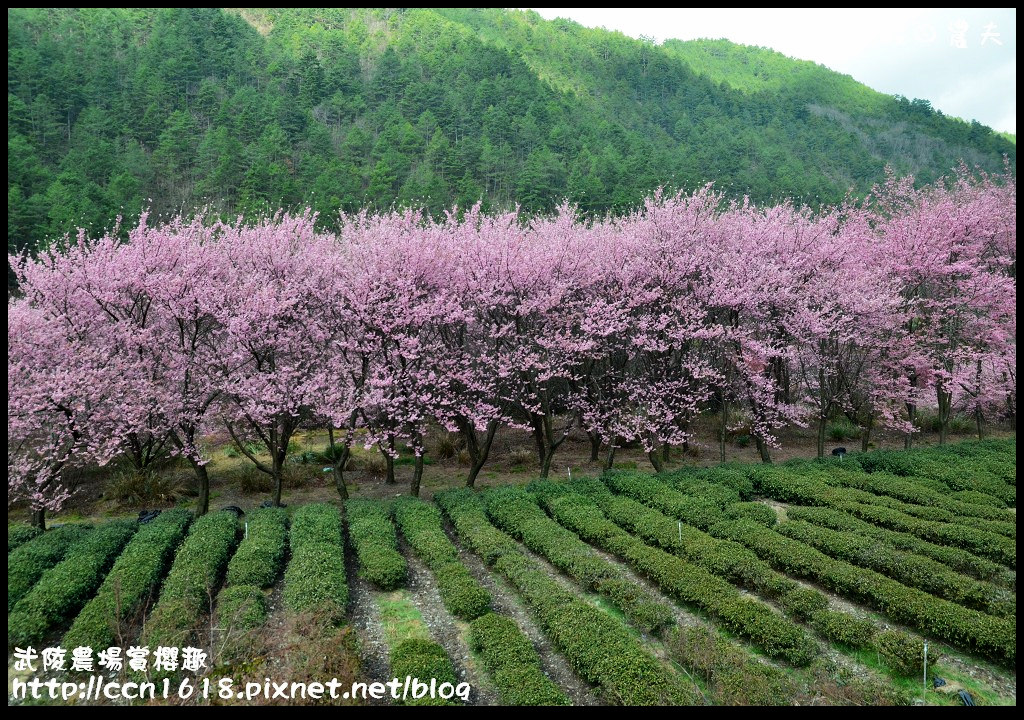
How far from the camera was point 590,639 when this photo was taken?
26.9 feet

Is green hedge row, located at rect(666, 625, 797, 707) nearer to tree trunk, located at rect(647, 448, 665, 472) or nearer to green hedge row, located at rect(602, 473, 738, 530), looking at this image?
green hedge row, located at rect(602, 473, 738, 530)

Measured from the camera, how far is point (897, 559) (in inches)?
413

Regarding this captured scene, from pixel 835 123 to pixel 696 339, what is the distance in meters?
79.3

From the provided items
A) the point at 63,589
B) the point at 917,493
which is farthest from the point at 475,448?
the point at 917,493

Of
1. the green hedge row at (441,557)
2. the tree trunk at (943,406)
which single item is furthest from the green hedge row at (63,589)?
the tree trunk at (943,406)

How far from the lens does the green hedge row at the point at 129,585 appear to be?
8.56m

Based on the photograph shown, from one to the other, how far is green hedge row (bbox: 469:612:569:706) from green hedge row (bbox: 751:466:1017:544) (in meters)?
9.28

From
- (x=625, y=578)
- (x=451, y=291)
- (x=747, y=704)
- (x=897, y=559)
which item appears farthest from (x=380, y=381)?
(x=897, y=559)

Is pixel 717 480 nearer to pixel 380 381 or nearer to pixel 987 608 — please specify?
pixel 987 608

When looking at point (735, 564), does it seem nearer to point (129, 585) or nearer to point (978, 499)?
point (978, 499)

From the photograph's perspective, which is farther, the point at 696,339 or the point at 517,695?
the point at 696,339

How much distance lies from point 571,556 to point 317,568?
486 centimetres

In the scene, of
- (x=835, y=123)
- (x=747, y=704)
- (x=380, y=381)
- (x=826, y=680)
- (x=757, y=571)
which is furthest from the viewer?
(x=835, y=123)

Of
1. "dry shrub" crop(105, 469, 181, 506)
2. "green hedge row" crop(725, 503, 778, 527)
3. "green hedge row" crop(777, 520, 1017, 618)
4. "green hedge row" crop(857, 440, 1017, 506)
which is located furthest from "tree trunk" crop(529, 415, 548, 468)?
"dry shrub" crop(105, 469, 181, 506)
